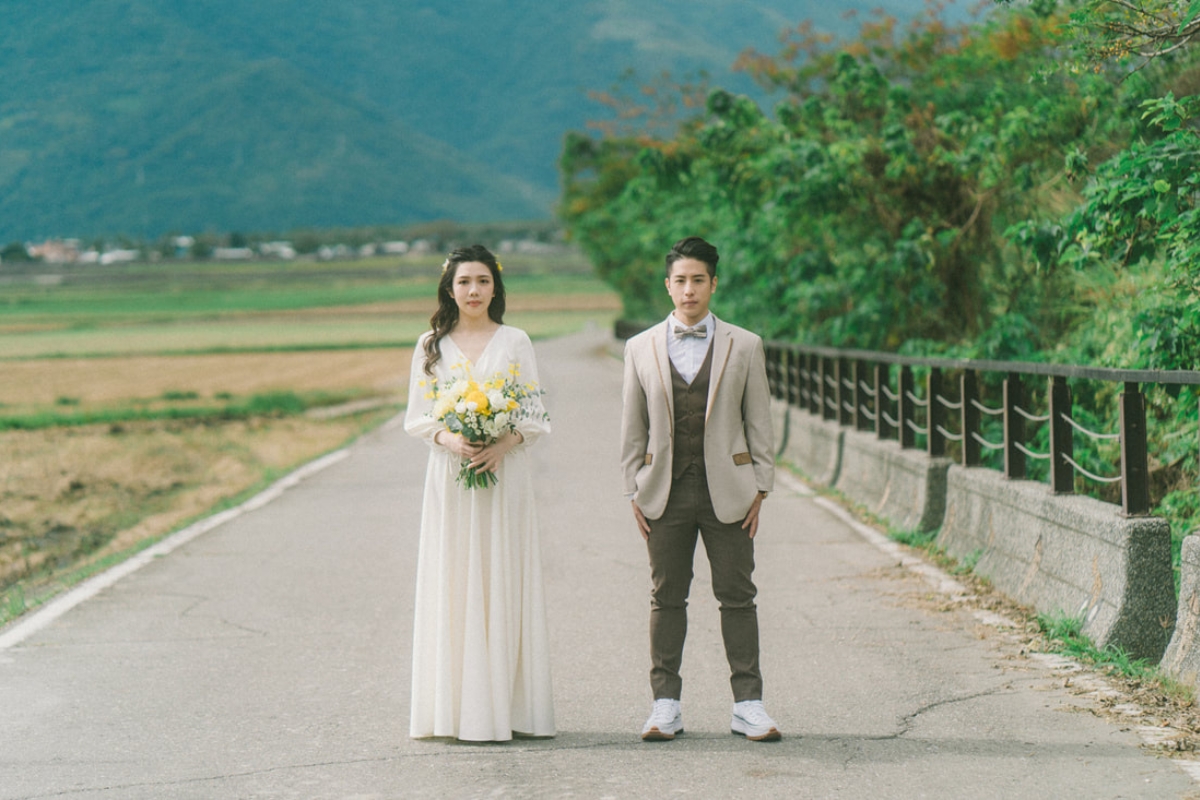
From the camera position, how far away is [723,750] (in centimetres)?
535

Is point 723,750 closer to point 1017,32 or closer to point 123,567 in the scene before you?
point 123,567

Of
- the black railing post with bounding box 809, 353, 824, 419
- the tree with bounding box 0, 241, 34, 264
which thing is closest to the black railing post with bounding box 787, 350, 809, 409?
the black railing post with bounding box 809, 353, 824, 419

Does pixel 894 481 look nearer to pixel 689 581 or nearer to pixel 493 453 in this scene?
pixel 689 581

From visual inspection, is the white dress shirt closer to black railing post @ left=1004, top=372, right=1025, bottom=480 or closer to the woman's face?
the woman's face

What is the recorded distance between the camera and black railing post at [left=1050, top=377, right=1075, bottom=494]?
769cm

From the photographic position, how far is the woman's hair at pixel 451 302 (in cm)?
570

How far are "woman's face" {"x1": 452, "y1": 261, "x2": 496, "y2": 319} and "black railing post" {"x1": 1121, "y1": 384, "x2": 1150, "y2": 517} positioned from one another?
9.85 ft

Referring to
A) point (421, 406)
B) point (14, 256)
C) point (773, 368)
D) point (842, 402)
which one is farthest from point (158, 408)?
point (14, 256)

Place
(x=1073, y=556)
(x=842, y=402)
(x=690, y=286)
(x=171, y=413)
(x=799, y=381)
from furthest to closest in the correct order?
(x=171, y=413) < (x=799, y=381) < (x=842, y=402) < (x=1073, y=556) < (x=690, y=286)

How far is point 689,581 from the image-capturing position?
18.0ft

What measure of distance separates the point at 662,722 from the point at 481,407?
4.50 ft

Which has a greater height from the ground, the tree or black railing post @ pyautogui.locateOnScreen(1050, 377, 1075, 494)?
the tree

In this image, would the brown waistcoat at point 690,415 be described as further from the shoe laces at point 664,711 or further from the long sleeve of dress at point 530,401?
the shoe laces at point 664,711

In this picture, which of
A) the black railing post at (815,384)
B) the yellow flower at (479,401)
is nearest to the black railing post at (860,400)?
the black railing post at (815,384)
